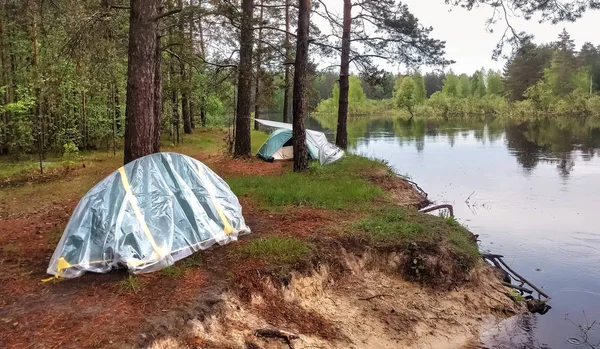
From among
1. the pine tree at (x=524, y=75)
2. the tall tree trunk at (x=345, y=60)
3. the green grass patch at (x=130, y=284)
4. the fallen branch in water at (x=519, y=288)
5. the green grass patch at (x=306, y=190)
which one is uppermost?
the pine tree at (x=524, y=75)

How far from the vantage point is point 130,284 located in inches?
173

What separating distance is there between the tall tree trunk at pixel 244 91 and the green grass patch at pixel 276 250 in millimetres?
6947

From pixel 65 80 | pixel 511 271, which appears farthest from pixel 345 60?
pixel 511 271

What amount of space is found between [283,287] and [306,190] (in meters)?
3.89

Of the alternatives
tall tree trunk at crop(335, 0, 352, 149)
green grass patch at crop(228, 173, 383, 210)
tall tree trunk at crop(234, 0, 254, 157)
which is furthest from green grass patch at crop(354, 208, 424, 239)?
tall tree trunk at crop(335, 0, 352, 149)

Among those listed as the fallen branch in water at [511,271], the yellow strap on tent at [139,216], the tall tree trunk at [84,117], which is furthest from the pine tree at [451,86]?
the yellow strap on tent at [139,216]

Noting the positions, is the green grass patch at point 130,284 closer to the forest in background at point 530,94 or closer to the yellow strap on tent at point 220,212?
the yellow strap on tent at point 220,212

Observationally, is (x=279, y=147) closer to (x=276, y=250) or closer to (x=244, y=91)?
(x=244, y=91)

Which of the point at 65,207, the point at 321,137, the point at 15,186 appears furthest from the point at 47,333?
the point at 321,137

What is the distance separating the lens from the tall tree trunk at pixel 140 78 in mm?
6184

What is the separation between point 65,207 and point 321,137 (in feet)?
25.4

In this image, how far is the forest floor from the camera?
3850mm

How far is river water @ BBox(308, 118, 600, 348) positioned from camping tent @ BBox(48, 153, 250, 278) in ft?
12.0

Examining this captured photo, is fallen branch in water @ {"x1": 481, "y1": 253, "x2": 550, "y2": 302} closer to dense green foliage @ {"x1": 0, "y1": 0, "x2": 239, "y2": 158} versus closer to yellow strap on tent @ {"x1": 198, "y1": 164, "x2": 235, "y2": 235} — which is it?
yellow strap on tent @ {"x1": 198, "y1": 164, "x2": 235, "y2": 235}
